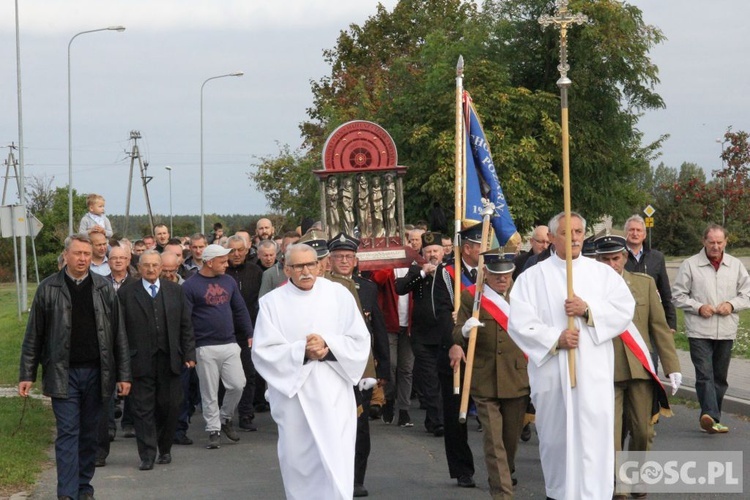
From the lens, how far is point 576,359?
7.76m

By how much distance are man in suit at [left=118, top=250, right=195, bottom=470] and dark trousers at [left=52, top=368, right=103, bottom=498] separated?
171 centimetres

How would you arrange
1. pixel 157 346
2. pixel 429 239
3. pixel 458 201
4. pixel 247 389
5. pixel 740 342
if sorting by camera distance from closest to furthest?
pixel 458 201
pixel 157 346
pixel 247 389
pixel 429 239
pixel 740 342

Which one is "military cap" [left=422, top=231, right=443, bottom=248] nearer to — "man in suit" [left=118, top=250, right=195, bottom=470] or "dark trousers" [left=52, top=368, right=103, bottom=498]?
"man in suit" [left=118, top=250, right=195, bottom=470]

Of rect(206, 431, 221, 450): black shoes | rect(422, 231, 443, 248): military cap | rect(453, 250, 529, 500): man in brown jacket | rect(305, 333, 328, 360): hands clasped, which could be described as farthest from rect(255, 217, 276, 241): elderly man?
rect(305, 333, 328, 360): hands clasped

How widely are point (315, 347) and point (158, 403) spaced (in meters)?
3.89

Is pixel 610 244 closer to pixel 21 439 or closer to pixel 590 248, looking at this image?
pixel 590 248

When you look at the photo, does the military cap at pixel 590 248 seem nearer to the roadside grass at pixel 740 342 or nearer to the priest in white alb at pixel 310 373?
the priest in white alb at pixel 310 373

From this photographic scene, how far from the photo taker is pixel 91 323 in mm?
8922

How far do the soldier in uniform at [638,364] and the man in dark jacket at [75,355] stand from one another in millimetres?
3650

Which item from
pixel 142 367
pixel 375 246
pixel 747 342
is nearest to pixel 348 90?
pixel 747 342

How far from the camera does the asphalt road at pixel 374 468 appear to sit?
9.32 m

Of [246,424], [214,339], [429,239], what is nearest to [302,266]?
[214,339]

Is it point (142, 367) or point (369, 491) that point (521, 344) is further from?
point (142, 367)

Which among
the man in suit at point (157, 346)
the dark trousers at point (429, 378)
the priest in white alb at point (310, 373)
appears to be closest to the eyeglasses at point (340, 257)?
the man in suit at point (157, 346)
